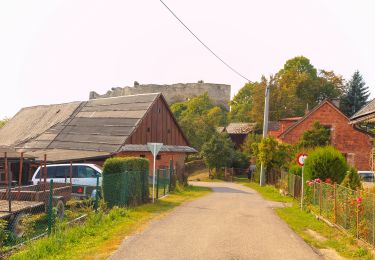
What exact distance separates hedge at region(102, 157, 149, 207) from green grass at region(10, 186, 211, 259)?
74 centimetres

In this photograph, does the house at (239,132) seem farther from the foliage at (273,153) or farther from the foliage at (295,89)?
the foliage at (273,153)

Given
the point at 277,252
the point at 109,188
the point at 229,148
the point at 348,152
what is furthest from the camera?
the point at 229,148

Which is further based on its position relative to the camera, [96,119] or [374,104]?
[96,119]

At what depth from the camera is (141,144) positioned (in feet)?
104

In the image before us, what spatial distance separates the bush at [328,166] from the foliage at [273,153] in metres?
15.1

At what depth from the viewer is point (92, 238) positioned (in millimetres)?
11078

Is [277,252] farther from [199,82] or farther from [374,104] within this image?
[199,82]

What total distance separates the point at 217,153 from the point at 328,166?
32.1 meters

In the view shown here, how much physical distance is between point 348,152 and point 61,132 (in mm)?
25805

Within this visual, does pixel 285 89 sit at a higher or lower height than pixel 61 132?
higher

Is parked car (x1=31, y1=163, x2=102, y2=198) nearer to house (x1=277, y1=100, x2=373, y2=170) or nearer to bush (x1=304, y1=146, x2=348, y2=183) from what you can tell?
bush (x1=304, y1=146, x2=348, y2=183)

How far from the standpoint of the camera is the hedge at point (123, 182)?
617 inches

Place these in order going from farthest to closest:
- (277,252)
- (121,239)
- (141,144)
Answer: (141,144)
(121,239)
(277,252)

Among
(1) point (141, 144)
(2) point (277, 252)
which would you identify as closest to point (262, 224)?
(2) point (277, 252)
